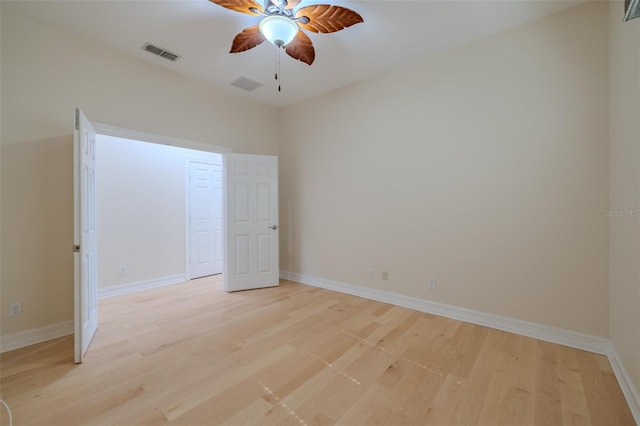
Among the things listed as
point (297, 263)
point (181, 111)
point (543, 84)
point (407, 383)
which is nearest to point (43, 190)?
point (181, 111)

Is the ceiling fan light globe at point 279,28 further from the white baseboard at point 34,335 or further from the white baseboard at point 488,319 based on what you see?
the white baseboard at point 34,335

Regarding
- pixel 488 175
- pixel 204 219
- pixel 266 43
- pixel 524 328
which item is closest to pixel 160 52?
pixel 266 43

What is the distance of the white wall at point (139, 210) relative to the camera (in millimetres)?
3791

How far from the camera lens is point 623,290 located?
1.91 m

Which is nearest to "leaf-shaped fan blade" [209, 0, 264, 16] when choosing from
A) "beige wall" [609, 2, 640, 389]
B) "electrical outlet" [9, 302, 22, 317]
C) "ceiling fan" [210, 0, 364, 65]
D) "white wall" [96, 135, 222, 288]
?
"ceiling fan" [210, 0, 364, 65]

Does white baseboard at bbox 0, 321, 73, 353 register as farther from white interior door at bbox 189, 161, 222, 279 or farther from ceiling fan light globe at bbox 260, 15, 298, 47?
ceiling fan light globe at bbox 260, 15, 298, 47

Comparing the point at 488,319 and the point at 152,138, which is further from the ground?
the point at 152,138

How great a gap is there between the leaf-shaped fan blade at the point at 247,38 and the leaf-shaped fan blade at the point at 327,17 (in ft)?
1.31

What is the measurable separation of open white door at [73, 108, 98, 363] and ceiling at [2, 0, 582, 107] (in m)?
1.04

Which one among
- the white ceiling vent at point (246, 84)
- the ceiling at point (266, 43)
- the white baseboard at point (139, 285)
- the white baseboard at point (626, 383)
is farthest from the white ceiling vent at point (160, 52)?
the white baseboard at point (626, 383)

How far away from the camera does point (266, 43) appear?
288cm

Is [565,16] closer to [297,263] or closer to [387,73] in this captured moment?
[387,73]

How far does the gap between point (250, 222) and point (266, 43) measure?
2397 millimetres

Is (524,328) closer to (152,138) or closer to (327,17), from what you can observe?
(327,17)
